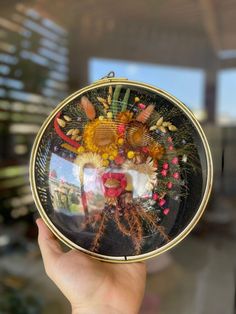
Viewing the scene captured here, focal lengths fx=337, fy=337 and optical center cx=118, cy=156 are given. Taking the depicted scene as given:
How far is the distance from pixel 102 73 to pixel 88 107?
0.93m

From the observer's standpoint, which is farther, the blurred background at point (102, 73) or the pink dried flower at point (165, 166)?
the blurred background at point (102, 73)

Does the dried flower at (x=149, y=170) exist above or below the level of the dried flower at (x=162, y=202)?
above

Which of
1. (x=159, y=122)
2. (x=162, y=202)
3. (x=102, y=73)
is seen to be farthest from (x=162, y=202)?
(x=102, y=73)

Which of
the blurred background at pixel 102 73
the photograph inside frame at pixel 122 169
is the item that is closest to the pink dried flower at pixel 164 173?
the photograph inside frame at pixel 122 169

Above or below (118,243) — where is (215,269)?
below

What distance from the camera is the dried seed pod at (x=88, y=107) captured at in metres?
0.47

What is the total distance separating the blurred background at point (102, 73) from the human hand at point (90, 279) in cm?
81

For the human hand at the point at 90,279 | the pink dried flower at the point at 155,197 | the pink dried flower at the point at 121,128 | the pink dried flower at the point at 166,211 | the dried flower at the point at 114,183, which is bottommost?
the human hand at the point at 90,279

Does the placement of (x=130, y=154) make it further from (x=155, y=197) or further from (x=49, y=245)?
(x=49, y=245)

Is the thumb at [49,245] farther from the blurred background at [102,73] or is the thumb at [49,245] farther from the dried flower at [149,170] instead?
the blurred background at [102,73]

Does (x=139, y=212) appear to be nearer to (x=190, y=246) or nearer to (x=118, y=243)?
(x=118, y=243)

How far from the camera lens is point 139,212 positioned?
47cm

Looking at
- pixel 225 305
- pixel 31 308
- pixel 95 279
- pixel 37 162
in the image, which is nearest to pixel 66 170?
pixel 37 162

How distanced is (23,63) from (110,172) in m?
1.57
